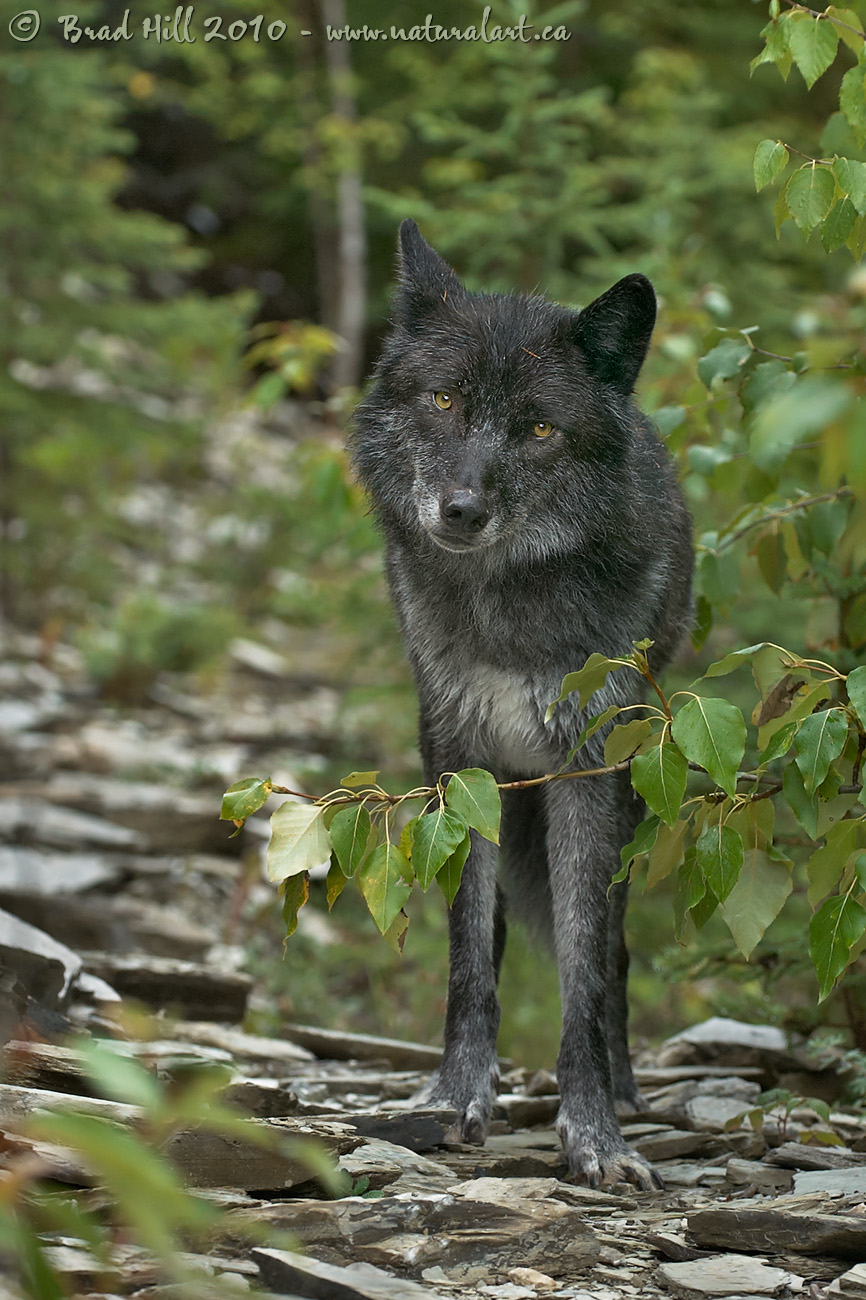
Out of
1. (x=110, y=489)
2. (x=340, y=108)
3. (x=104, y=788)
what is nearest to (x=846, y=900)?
(x=104, y=788)

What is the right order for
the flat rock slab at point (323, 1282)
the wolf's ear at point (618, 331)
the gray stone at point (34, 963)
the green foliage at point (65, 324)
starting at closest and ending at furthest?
the flat rock slab at point (323, 1282)
the wolf's ear at point (618, 331)
the gray stone at point (34, 963)
the green foliage at point (65, 324)

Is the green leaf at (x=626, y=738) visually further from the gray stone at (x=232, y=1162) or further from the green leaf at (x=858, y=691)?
the gray stone at (x=232, y=1162)

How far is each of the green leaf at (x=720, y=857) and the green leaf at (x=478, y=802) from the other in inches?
17.9

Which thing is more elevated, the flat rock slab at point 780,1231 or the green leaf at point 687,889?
the green leaf at point 687,889

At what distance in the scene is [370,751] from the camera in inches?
373

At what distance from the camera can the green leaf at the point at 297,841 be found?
2.51m

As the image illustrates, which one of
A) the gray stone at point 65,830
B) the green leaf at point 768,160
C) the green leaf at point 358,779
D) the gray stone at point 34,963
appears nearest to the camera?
the green leaf at point 358,779

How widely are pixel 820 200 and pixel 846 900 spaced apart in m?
1.56

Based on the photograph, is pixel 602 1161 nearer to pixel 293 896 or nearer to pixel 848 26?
pixel 293 896

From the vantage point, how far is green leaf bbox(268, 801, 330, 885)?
98.7 inches

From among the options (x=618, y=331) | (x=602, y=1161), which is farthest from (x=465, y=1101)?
(x=618, y=331)

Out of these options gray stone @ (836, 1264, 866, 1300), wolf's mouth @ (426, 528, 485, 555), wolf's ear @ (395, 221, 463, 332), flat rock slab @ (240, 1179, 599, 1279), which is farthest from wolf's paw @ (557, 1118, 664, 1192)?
wolf's ear @ (395, 221, 463, 332)

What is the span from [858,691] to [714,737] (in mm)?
311

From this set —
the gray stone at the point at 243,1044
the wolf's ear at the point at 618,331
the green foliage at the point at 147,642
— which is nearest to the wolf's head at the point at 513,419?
the wolf's ear at the point at 618,331
